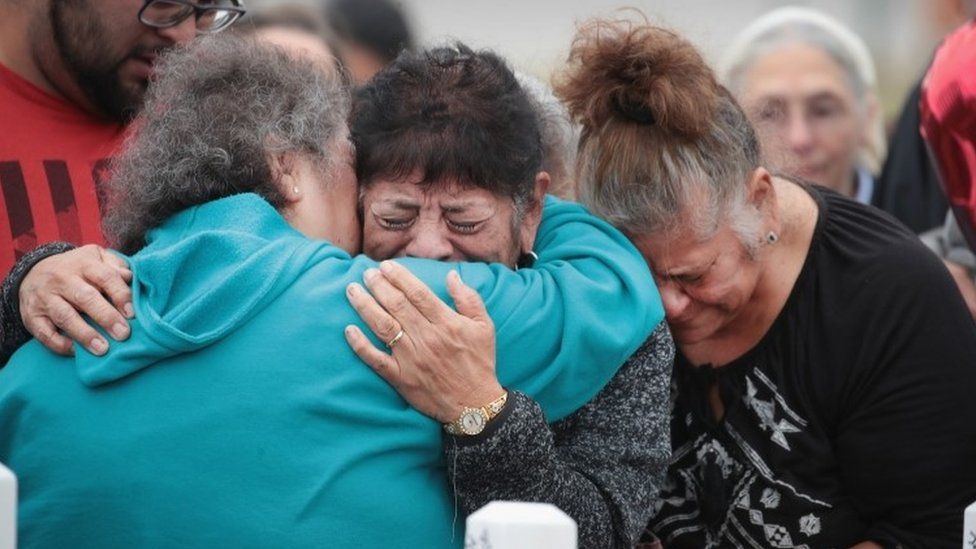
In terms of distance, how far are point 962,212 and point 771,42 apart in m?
2.03

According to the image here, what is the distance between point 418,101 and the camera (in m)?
2.61

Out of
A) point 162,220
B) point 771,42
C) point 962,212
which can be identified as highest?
point 162,220

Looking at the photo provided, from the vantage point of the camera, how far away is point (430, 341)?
7.59 feet

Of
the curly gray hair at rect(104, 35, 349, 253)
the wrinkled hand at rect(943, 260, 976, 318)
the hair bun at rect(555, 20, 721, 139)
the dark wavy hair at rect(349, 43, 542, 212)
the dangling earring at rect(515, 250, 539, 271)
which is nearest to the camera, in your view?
the curly gray hair at rect(104, 35, 349, 253)

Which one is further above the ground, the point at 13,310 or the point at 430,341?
the point at 430,341

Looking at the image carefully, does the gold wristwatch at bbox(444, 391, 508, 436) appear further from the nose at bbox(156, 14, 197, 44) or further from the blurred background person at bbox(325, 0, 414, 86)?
the blurred background person at bbox(325, 0, 414, 86)

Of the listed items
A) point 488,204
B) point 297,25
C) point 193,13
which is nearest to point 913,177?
point 297,25

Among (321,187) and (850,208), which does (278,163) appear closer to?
(321,187)

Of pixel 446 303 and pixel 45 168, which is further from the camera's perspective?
pixel 45 168

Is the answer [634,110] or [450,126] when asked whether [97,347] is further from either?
[634,110]

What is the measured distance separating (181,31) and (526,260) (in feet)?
3.84

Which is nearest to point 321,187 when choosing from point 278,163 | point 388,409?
point 278,163

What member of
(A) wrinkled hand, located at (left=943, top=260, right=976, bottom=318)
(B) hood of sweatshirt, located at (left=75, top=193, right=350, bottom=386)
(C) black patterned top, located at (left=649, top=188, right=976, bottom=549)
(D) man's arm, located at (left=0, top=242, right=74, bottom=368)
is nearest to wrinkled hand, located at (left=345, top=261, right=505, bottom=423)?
(B) hood of sweatshirt, located at (left=75, top=193, right=350, bottom=386)

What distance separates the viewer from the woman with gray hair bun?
5.27 m
